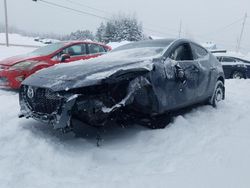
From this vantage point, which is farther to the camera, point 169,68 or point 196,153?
point 169,68

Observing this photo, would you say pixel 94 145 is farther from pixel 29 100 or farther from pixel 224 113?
pixel 224 113

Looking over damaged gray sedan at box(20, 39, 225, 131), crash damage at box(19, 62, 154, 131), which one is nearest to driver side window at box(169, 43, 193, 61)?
damaged gray sedan at box(20, 39, 225, 131)

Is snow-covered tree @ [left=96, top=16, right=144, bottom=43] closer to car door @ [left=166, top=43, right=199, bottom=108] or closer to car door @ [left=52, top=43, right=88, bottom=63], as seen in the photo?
car door @ [left=52, top=43, right=88, bottom=63]

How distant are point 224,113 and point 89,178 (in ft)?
10.9

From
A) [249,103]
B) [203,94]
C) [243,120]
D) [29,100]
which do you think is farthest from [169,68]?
[249,103]

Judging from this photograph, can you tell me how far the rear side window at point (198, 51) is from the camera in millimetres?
5223

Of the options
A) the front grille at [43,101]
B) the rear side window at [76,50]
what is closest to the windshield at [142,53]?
the front grille at [43,101]

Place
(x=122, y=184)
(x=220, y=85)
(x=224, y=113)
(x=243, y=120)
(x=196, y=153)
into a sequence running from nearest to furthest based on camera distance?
(x=122, y=184)
(x=196, y=153)
(x=243, y=120)
(x=224, y=113)
(x=220, y=85)

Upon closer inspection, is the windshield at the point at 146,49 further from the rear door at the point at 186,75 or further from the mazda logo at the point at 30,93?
the mazda logo at the point at 30,93

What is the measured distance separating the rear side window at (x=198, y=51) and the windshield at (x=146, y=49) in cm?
68

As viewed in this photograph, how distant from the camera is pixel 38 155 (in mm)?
3072

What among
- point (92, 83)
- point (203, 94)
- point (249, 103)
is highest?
point (92, 83)

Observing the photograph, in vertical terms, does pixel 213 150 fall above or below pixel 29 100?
below

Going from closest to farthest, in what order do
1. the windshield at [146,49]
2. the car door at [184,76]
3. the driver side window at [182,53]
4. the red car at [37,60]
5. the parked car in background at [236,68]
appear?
the car door at [184,76], the windshield at [146,49], the driver side window at [182,53], the red car at [37,60], the parked car in background at [236,68]
